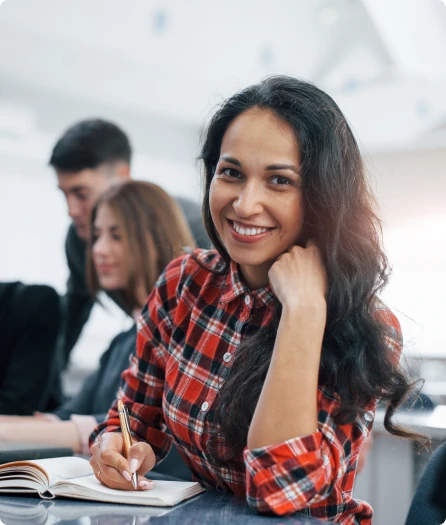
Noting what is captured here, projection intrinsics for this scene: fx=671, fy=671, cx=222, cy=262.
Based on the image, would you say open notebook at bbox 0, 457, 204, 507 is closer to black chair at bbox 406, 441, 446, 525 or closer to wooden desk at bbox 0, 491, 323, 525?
wooden desk at bbox 0, 491, 323, 525

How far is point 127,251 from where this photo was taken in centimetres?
205

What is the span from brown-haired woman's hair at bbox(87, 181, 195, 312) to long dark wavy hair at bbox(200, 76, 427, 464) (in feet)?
2.88

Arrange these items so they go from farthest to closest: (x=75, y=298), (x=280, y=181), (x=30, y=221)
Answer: (x=30, y=221)
(x=75, y=298)
(x=280, y=181)

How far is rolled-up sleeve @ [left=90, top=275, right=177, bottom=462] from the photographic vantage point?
4.13ft

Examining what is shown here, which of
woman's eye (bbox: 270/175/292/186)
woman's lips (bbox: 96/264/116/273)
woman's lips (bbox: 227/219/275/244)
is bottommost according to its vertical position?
woman's lips (bbox: 96/264/116/273)

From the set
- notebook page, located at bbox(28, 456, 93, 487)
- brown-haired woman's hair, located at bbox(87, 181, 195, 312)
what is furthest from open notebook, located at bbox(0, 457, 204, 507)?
brown-haired woman's hair, located at bbox(87, 181, 195, 312)

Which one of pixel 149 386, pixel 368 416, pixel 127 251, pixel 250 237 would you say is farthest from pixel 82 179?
pixel 368 416

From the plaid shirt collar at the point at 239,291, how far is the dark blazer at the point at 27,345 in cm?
118

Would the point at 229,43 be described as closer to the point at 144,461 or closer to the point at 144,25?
the point at 144,25

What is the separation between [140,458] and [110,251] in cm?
108

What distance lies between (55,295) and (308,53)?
1.72m

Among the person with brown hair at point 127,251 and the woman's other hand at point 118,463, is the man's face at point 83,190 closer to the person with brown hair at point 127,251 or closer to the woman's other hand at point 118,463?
the person with brown hair at point 127,251

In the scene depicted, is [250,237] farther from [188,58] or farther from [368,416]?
[188,58]

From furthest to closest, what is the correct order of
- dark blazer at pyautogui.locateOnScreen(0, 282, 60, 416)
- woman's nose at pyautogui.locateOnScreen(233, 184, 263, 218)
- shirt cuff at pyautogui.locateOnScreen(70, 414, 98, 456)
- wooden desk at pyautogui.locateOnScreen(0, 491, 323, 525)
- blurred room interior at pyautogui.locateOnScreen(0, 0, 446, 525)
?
blurred room interior at pyautogui.locateOnScreen(0, 0, 446, 525), dark blazer at pyautogui.locateOnScreen(0, 282, 60, 416), shirt cuff at pyautogui.locateOnScreen(70, 414, 98, 456), woman's nose at pyautogui.locateOnScreen(233, 184, 263, 218), wooden desk at pyautogui.locateOnScreen(0, 491, 323, 525)
